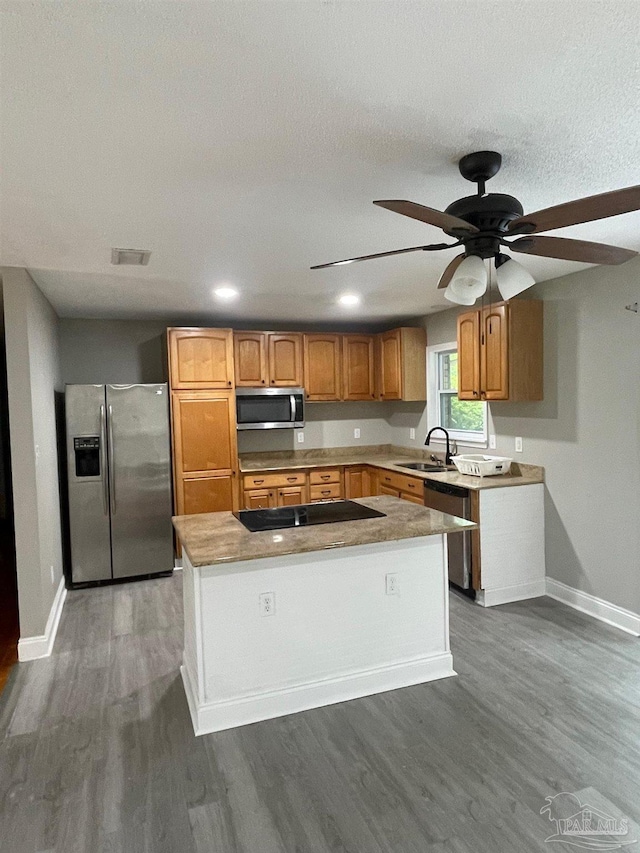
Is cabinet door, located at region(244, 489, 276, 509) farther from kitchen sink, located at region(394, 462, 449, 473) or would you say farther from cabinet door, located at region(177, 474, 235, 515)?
kitchen sink, located at region(394, 462, 449, 473)

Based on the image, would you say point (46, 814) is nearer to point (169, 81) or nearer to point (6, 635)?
point (6, 635)

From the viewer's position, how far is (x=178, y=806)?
78.0 inches

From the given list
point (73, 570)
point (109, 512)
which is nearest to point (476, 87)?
point (109, 512)

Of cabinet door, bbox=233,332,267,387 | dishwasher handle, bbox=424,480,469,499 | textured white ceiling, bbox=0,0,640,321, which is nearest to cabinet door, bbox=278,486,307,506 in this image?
cabinet door, bbox=233,332,267,387

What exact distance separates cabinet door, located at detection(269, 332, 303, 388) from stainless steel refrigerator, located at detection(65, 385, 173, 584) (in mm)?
1175

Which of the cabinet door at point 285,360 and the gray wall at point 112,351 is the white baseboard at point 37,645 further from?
the cabinet door at point 285,360

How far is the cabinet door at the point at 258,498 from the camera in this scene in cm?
500

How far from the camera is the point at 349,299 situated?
442cm

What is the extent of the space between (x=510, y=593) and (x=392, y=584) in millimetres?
1608

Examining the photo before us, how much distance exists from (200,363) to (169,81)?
3525 mm

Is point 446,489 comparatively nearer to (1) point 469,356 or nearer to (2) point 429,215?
(1) point 469,356

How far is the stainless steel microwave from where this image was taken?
5121 mm

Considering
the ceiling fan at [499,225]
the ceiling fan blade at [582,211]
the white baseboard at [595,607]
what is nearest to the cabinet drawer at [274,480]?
the white baseboard at [595,607]

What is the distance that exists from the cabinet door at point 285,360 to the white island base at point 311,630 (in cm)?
285
